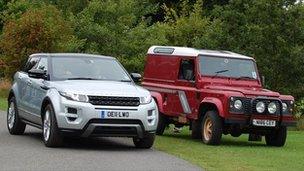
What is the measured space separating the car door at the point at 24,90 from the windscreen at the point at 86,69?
927 millimetres

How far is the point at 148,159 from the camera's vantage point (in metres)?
11.4

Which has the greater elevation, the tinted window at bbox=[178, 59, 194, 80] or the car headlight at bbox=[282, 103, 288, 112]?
the tinted window at bbox=[178, 59, 194, 80]

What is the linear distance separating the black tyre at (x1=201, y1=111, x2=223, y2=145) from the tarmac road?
1560 millimetres

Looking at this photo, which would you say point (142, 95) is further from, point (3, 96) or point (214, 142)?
point (3, 96)

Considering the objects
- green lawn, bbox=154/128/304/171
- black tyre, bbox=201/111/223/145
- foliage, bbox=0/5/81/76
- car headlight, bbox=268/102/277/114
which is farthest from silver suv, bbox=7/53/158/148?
foliage, bbox=0/5/81/76

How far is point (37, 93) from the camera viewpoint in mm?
13242

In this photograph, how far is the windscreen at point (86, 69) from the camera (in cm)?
1312

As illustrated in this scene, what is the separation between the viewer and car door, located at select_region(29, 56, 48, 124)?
512 inches

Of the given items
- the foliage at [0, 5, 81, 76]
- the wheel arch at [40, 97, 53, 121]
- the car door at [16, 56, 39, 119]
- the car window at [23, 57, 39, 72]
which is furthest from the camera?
the foliage at [0, 5, 81, 76]

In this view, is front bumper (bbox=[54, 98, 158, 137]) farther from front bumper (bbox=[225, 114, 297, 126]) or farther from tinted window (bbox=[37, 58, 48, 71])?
front bumper (bbox=[225, 114, 297, 126])

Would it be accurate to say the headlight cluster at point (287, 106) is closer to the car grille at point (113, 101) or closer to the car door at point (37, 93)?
the car grille at point (113, 101)

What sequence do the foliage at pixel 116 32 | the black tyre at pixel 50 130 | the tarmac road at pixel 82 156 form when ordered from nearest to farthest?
the tarmac road at pixel 82 156, the black tyre at pixel 50 130, the foliage at pixel 116 32

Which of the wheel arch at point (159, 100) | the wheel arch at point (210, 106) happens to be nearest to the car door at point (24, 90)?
the wheel arch at point (159, 100)

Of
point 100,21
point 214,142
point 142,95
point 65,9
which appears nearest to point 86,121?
point 142,95
